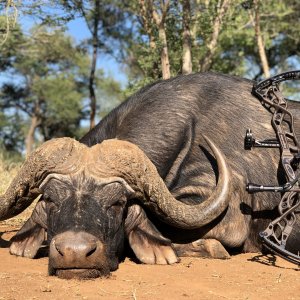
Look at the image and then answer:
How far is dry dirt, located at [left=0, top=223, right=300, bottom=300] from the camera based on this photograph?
12.3 ft

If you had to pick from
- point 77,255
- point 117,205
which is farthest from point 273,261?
point 77,255

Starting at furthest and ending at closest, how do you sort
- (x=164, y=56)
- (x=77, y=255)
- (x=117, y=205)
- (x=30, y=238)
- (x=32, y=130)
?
(x=32, y=130) < (x=164, y=56) < (x=30, y=238) < (x=117, y=205) < (x=77, y=255)

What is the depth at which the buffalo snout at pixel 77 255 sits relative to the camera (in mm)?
3992

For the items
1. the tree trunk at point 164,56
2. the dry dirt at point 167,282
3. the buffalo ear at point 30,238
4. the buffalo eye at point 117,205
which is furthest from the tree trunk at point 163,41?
the buffalo eye at point 117,205

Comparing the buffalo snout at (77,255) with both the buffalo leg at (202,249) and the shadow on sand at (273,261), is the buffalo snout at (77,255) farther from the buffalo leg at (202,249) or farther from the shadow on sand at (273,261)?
the shadow on sand at (273,261)

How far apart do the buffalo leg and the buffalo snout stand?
42.6 inches

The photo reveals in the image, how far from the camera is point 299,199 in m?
5.12

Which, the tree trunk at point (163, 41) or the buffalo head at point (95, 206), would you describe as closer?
the buffalo head at point (95, 206)

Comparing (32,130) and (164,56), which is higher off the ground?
(164,56)

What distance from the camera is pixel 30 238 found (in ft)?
16.3

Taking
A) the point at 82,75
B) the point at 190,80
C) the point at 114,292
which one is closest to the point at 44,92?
the point at 82,75

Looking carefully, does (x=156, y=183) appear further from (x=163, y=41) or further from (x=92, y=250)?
(x=163, y=41)

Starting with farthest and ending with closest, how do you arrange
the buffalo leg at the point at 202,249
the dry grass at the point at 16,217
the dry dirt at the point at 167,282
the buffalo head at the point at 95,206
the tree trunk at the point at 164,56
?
the tree trunk at the point at 164,56 < the dry grass at the point at 16,217 < the buffalo leg at the point at 202,249 < the buffalo head at the point at 95,206 < the dry dirt at the point at 167,282

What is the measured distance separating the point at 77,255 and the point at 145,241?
906mm
